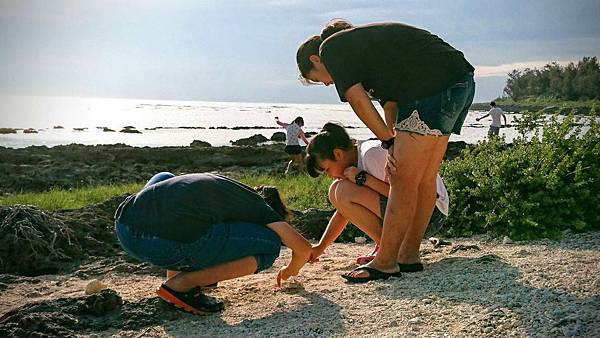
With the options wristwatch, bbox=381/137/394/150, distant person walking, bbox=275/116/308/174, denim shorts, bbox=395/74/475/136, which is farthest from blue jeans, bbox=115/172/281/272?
distant person walking, bbox=275/116/308/174

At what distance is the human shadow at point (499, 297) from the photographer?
9.73 feet

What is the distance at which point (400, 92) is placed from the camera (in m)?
3.98

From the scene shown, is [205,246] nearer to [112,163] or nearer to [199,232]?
[199,232]

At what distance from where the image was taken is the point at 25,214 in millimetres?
5789

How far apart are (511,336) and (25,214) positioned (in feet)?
14.3

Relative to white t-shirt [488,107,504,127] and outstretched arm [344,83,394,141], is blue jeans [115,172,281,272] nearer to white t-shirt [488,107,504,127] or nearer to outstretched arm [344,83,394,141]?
outstretched arm [344,83,394,141]

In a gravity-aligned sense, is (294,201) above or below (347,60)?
below

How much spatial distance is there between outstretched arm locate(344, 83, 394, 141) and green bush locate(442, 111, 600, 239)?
1913 millimetres

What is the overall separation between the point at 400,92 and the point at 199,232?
56.2 inches

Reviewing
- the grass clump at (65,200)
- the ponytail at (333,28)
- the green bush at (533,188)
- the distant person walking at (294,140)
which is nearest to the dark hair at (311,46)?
the ponytail at (333,28)

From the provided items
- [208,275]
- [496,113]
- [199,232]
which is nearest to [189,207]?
[199,232]

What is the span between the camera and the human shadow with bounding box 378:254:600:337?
2.96 m

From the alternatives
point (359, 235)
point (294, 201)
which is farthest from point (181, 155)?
point (359, 235)

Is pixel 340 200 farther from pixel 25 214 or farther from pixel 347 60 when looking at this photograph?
pixel 25 214
